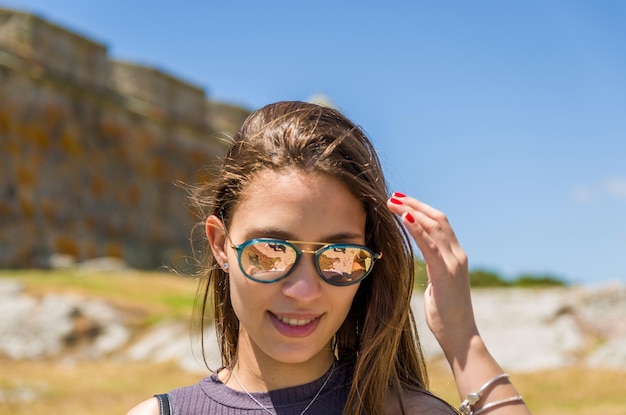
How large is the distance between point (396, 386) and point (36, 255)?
54.5 ft

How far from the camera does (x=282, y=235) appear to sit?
6.36 feet

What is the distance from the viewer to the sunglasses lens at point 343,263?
192cm

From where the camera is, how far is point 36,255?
56.8 ft

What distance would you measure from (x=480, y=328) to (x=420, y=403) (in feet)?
27.6

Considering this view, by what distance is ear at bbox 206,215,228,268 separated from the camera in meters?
2.17

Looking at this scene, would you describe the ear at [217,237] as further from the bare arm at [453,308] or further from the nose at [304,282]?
the bare arm at [453,308]

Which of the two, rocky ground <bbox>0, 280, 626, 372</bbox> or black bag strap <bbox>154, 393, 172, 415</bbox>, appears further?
rocky ground <bbox>0, 280, 626, 372</bbox>

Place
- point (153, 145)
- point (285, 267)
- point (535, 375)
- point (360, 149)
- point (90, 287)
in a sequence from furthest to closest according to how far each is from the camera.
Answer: point (153, 145)
point (90, 287)
point (535, 375)
point (360, 149)
point (285, 267)

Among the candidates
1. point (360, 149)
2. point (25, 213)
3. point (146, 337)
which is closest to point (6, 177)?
point (25, 213)

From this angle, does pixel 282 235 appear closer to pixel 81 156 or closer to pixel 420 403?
pixel 420 403

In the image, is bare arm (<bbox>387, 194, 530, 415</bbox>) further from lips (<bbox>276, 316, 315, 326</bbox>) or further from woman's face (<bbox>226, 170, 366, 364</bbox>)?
lips (<bbox>276, 316, 315, 326</bbox>)

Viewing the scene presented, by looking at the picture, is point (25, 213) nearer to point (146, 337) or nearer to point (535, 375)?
point (146, 337)

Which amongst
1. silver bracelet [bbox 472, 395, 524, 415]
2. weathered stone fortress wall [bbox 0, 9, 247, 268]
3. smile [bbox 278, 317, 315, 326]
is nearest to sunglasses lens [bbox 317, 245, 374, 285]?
smile [bbox 278, 317, 315, 326]

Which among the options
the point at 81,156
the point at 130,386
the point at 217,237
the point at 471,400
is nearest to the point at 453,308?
the point at 471,400
